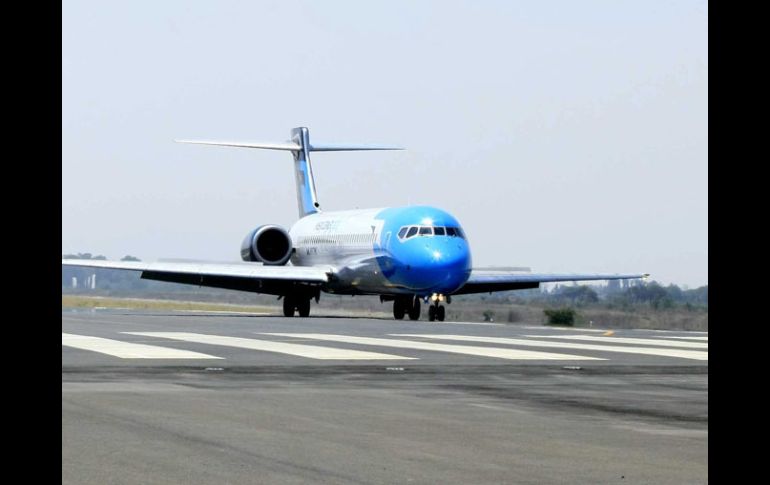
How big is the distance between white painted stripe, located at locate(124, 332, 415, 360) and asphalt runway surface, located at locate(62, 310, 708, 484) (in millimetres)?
71

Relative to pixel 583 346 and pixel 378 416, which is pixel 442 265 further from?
pixel 378 416

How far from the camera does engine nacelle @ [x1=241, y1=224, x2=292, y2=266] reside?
5244 centimetres

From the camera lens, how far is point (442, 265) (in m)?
44.0

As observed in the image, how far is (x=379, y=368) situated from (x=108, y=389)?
4.98 metres

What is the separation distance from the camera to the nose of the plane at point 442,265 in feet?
145

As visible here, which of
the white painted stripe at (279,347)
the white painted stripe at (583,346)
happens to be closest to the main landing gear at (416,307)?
the white painted stripe at (583,346)

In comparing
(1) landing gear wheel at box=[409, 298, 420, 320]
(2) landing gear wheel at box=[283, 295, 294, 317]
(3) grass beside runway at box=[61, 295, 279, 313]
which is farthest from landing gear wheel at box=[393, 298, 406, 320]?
(3) grass beside runway at box=[61, 295, 279, 313]

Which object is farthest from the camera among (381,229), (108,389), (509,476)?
(381,229)

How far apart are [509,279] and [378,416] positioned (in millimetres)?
40612

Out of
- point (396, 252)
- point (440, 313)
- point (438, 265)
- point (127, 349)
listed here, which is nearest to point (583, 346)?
point (127, 349)

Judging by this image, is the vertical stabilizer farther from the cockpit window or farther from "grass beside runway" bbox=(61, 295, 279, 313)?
the cockpit window
